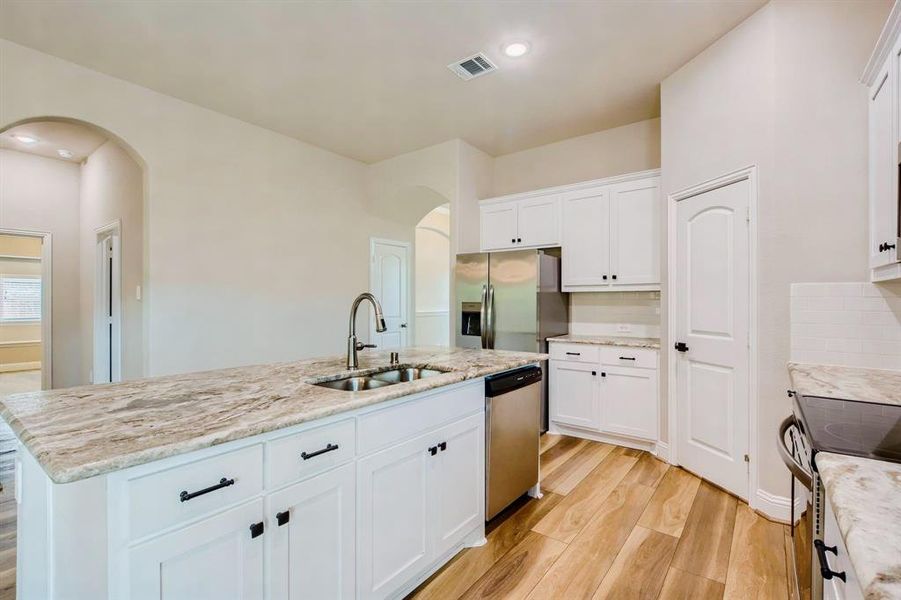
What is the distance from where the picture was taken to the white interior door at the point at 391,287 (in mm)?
5371

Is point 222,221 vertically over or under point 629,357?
over

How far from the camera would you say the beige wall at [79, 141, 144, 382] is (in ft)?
12.3

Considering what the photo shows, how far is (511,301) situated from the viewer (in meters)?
3.96

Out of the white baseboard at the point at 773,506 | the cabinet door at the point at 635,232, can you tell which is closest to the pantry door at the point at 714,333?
the white baseboard at the point at 773,506

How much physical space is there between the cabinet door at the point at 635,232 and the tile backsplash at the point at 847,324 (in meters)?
1.33

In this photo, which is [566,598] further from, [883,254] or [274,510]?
[883,254]

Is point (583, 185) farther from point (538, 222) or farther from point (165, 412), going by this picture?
point (165, 412)

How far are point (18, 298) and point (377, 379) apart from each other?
9.63m

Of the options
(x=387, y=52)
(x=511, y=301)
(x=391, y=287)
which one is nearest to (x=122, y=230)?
(x=391, y=287)

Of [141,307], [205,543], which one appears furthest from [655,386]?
[141,307]

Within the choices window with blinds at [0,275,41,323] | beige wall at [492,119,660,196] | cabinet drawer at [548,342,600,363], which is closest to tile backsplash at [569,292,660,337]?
cabinet drawer at [548,342,600,363]

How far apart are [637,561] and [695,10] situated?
308 centimetres

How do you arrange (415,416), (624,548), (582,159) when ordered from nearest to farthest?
(415,416), (624,548), (582,159)

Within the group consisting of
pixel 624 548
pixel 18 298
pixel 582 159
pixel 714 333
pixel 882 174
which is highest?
pixel 582 159
